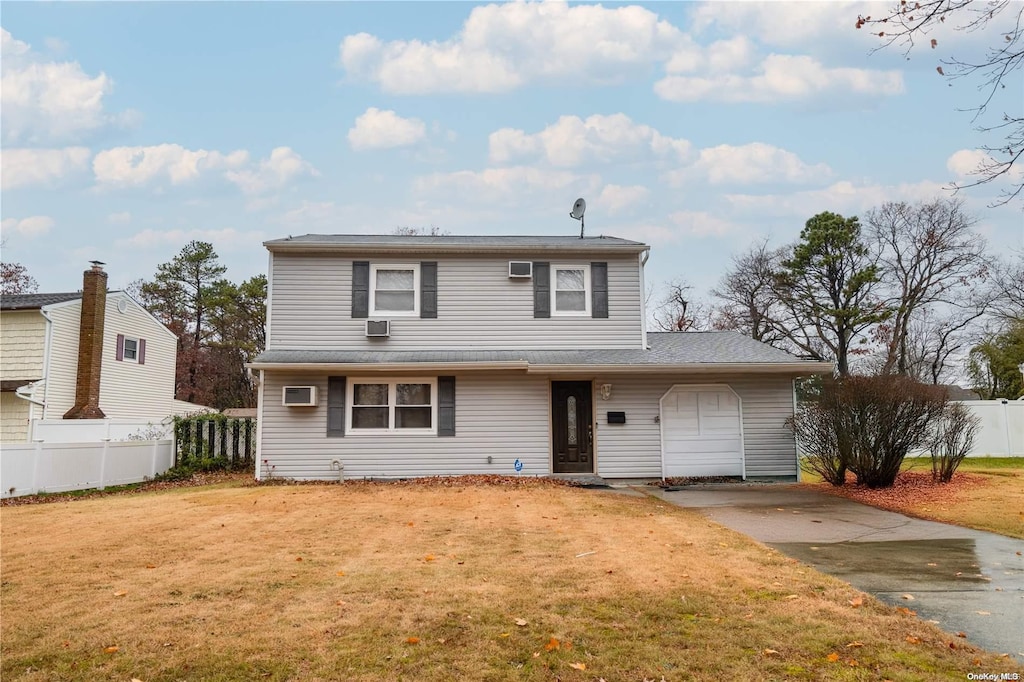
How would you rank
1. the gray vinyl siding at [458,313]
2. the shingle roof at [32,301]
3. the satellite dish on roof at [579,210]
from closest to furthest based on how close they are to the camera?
the gray vinyl siding at [458,313] < the satellite dish on roof at [579,210] < the shingle roof at [32,301]

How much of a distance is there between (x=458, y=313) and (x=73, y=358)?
41.0 ft

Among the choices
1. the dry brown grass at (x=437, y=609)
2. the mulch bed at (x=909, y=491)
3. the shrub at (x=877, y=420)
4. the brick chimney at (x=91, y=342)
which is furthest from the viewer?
the brick chimney at (x=91, y=342)

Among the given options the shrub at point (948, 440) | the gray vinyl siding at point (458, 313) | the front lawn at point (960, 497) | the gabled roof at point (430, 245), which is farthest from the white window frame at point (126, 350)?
the shrub at point (948, 440)

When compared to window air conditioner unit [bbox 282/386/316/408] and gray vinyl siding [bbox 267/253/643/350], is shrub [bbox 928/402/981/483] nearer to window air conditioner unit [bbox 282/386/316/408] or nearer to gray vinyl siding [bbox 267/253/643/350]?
gray vinyl siding [bbox 267/253/643/350]

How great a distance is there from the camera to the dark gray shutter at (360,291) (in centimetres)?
1377

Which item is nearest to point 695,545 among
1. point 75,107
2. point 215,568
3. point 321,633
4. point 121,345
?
point 321,633

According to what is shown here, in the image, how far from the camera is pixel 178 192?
2364cm

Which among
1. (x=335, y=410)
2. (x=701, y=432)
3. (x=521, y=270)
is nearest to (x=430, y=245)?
(x=521, y=270)

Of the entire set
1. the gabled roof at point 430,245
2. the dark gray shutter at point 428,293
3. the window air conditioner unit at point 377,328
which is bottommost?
the window air conditioner unit at point 377,328

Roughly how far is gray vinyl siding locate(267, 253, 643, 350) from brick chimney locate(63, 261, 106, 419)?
8.73 meters

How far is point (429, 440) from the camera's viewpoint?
43.1 ft

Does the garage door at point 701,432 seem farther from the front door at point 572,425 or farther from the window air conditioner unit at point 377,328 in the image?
the window air conditioner unit at point 377,328

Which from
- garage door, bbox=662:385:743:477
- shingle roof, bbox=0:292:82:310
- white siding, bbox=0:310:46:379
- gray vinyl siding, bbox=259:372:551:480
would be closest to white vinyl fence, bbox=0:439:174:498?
gray vinyl siding, bbox=259:372:551:480

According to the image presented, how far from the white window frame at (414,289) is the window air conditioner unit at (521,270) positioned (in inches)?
81.9
